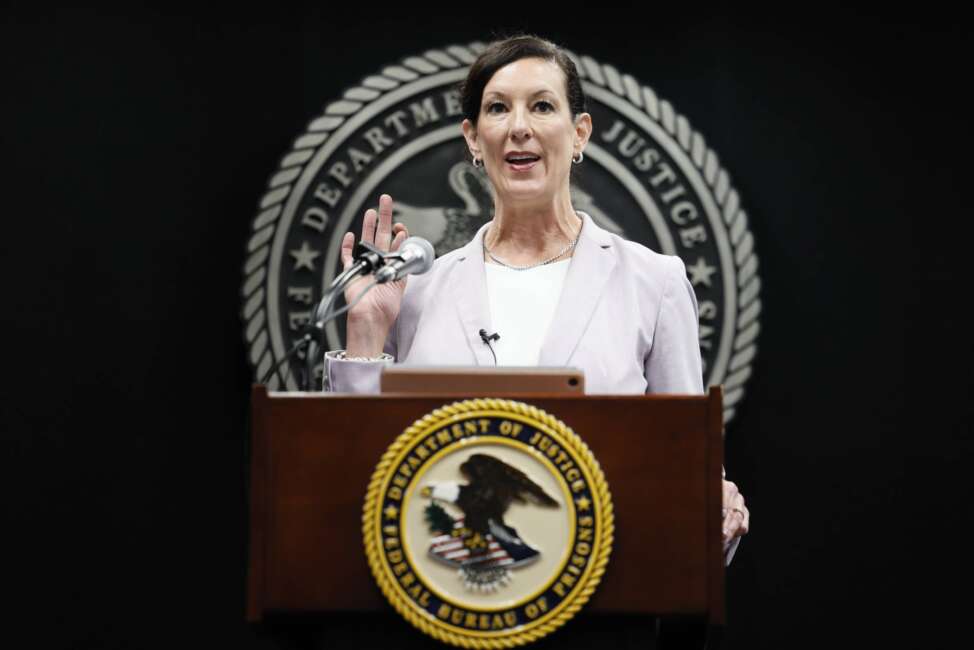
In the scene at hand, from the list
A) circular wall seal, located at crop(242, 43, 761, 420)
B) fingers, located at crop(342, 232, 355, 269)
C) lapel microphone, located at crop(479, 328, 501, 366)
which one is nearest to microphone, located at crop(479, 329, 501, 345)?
lapel microphone, located at crop(479, 328, 501, 366)

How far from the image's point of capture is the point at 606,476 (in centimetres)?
149

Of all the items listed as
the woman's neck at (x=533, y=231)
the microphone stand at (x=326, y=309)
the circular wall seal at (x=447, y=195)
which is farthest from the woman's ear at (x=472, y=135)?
the circular wall seal at (x=447, y=195)

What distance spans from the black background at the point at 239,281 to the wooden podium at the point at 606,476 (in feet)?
6.42

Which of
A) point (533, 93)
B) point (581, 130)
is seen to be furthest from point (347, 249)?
point (581, 130)

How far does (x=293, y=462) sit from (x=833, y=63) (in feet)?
8.39

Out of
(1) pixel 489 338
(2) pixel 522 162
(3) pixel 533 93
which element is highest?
(3) pixel 533 93

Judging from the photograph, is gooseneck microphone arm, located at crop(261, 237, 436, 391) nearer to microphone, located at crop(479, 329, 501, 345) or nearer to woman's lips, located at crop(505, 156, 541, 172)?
microphone, located at crop(479, 329, 501, 345)

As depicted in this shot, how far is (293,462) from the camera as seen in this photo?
150 centimetres

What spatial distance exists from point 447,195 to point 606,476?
79.8 inches

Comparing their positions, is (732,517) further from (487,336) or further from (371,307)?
(371,307)

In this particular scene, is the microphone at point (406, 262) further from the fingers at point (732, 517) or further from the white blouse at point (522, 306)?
the fingers at point (732, 517)

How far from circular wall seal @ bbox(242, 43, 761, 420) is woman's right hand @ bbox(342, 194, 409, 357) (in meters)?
1.33

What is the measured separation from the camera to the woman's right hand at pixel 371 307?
1.93 metres

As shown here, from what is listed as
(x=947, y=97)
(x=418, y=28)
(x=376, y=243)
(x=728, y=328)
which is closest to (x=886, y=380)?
(x=728, y=328)
